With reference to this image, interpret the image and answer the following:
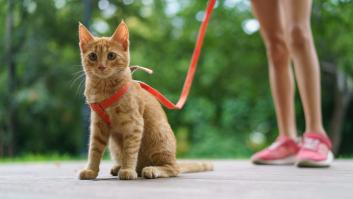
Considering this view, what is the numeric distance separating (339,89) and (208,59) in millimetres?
2707

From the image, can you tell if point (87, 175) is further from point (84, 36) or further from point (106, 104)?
point (84, 36)

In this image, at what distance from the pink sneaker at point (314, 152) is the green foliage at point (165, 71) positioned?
540 centimetres

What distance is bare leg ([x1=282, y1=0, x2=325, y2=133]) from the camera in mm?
2557

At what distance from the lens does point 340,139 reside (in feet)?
31.1

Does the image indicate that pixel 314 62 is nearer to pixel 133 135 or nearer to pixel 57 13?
pixel 133 135

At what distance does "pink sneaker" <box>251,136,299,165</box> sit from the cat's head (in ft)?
4.39

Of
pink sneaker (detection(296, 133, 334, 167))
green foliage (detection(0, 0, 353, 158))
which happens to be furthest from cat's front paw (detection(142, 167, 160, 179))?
green foliage (detection(0, 0, 353, 158))

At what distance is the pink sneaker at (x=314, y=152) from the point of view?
2443 mm

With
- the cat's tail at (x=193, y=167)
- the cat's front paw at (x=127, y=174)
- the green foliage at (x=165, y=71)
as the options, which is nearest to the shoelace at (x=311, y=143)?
the cat's tail at (x=193, y=167)

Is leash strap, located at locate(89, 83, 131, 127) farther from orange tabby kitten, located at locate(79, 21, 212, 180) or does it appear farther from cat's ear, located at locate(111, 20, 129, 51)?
cat's ear, located at locate(111, 20, 129, 51)

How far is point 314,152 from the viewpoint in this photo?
8.20 ft

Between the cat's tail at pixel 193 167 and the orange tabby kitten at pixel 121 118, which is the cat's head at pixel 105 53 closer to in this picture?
the orange tabby kitten at pixel 121 118

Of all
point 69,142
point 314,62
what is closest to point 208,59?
point 69,142

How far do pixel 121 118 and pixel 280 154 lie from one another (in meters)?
1.36
